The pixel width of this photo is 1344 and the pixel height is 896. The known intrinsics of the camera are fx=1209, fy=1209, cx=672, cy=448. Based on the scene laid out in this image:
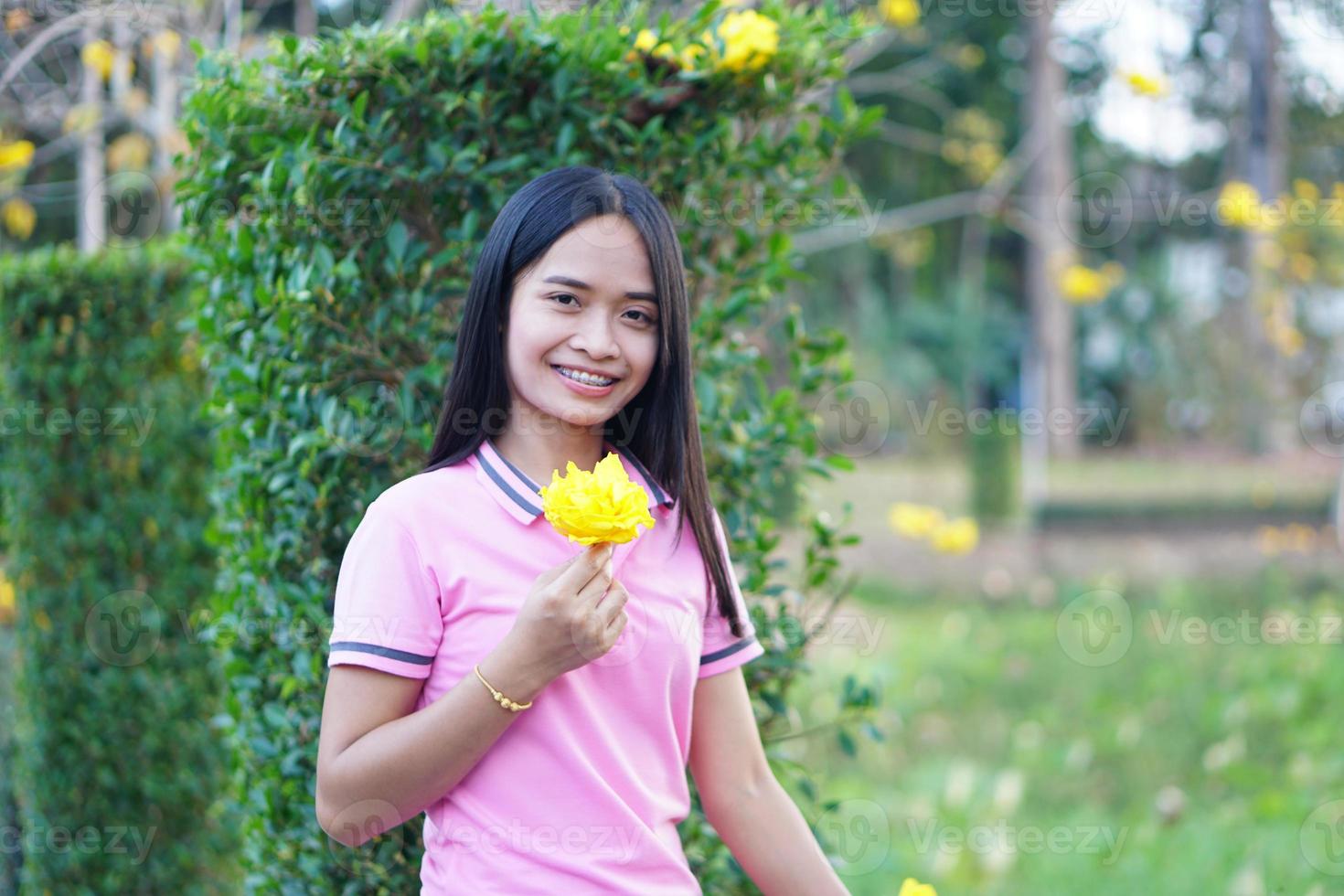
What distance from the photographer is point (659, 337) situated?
1538mm

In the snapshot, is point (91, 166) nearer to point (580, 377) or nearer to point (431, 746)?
point (580, 377)

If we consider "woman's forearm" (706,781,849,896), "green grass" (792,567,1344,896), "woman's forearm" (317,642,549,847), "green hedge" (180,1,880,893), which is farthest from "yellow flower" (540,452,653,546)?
"green grass" (792,567,1344,896)

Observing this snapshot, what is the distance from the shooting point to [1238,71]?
2123 cm

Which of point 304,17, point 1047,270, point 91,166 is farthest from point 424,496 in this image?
point 1047,270

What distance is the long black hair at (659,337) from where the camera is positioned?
150cm

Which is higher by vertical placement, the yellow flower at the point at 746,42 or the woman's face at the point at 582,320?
the yellow flower at the point at 746,42

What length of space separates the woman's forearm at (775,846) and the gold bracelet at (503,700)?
1.35 feet

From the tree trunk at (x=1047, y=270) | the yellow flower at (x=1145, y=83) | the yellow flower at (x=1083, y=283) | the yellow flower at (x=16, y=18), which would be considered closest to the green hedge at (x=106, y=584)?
the yellow flower at (x=16, y=18)

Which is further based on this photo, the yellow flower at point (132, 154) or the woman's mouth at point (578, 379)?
the yellow flower at point (132, 154)

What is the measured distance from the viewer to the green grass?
369cm

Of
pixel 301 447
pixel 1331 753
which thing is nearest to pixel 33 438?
pixel 301 447

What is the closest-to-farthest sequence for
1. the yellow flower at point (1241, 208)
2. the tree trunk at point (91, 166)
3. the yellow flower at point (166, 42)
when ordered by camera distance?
the yellow flower at point (1241, 208), the yellow flower at point (166, 42), the tree trunk at point (91, 166)

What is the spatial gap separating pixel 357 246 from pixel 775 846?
3.70ft

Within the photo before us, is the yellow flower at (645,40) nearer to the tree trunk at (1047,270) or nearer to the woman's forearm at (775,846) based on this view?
the woman's forearm at (775,846)
